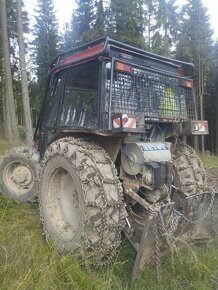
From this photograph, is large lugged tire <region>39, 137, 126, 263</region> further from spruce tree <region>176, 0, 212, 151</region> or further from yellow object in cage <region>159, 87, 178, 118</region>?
spruce tree <region>176, 0, 212, 151</region>

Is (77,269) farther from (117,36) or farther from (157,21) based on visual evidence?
(157,21)

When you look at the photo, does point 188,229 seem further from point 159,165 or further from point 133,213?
point 159,165

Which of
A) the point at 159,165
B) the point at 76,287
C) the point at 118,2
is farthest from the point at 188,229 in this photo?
the point at 118,2

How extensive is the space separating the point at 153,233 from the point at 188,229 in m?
0.89

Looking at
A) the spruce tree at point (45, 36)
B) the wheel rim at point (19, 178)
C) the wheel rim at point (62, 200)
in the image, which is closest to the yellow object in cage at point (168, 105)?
the wheel rim at point (62, 200)

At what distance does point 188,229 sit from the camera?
435cm

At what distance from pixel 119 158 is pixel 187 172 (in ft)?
3.67

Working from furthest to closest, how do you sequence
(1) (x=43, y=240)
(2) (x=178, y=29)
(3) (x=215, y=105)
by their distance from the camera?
(3) (x=215, y=105) → (2) (x=178, y=29) → (1) (x=43, y=240)

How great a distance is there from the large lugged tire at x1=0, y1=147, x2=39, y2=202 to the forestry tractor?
16 cm

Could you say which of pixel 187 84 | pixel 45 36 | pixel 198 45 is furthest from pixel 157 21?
pixel 187 84

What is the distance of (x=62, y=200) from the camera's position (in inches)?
180

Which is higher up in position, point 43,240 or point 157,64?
point 157,64

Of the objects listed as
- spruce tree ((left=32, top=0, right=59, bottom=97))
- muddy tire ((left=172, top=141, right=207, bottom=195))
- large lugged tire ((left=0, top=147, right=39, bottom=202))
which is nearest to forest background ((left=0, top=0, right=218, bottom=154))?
spruce tree ((left=32, top=0, right=59, bottom=97))

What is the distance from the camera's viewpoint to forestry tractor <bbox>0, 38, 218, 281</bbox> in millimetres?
3643
